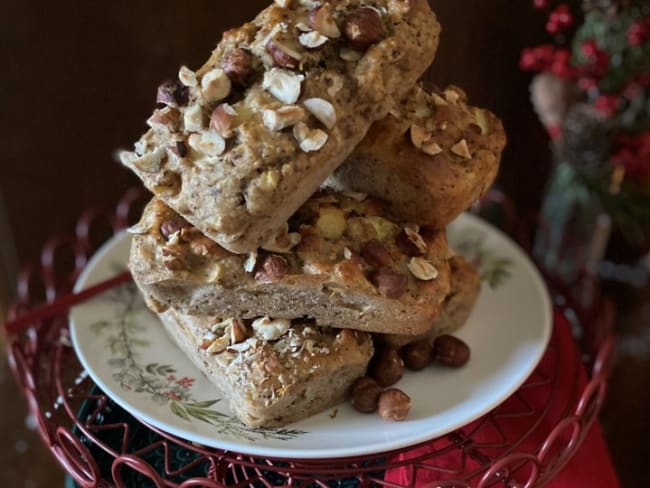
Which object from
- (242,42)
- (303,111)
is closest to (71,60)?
(242,42)

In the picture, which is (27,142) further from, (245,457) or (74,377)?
(245,457)

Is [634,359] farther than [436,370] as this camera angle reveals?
Yes

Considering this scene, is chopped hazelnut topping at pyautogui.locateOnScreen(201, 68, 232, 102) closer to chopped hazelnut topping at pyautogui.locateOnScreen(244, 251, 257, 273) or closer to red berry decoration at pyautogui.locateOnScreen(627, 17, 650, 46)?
chopped hazelnut topping at pyautogui.locateOnScreen(244, 251, 257, 273)

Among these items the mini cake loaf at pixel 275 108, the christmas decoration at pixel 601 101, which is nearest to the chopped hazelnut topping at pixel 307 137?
the mini cake loaf at pixel 275 108

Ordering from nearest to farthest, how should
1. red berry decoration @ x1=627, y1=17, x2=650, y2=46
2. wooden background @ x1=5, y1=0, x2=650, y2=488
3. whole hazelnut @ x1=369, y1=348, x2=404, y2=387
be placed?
whole hazelnut @ x1=369, y1=348, x2=404, y2=387 → red berry decoration @ x1=627, y1=17, x2=650, y2=46 → wooden background @ x1=5, y1=0, x2=650, y2=488

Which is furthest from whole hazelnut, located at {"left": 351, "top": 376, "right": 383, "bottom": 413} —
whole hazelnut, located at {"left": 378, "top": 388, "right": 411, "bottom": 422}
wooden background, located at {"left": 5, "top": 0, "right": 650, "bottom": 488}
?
wooden background, located at {"left": 5, "top": 0, "right": 650, "bottom": 488}
